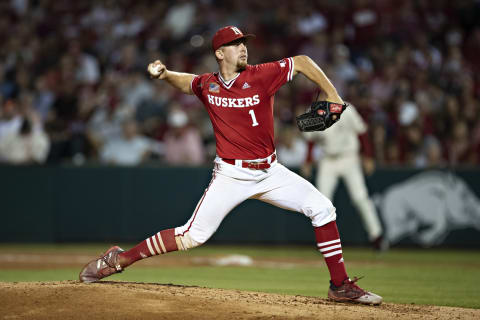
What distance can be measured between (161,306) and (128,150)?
9.49 m

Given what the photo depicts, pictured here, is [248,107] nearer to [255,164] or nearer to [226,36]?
[255,164]

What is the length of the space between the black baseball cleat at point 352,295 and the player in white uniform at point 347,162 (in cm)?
571

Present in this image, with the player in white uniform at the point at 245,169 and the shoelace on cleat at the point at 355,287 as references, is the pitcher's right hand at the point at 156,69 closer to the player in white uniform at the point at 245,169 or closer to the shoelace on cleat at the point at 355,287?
the player in white uniform at the point at 245,169

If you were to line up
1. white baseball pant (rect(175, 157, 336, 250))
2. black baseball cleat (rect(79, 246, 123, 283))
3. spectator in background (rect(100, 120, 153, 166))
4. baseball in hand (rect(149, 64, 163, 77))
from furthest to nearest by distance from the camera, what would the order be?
spectator in background (rect(100, 120, 153, 166)), black baseball cleat (rect(79, 246, 123, 283)), baseball in hand (rect(149, 64, 163, 77)), white baseball pant (rect(175, 157, 336, 250))

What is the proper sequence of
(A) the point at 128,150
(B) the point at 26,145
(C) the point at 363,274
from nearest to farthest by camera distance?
(C) the point at 363,274
(B) the point at 26,145
(A) the point at 128,150

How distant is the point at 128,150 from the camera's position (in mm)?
14891

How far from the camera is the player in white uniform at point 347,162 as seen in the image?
12.0m

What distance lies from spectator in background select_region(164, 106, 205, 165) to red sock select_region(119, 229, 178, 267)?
790cm

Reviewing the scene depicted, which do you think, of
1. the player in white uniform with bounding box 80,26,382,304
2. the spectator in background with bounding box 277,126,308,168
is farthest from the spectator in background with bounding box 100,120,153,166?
the player in white uniform with bounding box 80,26,382,304

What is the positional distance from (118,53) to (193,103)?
2.87 m

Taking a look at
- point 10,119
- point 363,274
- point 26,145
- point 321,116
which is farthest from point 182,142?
point 321,116

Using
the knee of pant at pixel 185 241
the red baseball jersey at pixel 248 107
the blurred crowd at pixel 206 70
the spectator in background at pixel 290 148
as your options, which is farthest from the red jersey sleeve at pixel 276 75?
the spectator in background at pixel 290 148

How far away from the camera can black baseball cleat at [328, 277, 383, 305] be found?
6.28m

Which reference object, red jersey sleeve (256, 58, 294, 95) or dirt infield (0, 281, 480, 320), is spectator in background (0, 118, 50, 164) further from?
red jersey sleeve (256, 58, 294, 95)
